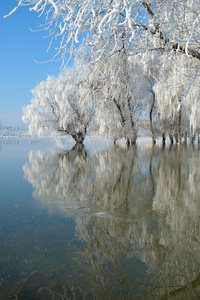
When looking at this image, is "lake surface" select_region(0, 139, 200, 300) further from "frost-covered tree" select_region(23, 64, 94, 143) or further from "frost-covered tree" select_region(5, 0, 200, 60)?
"frost-covered tree" select_region(23, 64, 94, 143)

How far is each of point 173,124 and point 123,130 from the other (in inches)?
282

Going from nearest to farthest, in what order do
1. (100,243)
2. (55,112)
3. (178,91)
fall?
(100,243) < (178,91) < (55,112)

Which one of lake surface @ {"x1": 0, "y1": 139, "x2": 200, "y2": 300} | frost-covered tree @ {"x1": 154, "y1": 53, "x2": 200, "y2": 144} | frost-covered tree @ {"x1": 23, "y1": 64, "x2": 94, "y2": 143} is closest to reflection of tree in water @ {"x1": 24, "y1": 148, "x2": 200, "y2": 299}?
lake surface @ {"x1": 0, "y1": 139, "x2": 200, "y2": 300}

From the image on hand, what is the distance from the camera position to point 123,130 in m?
16.7

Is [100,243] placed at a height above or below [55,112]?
below

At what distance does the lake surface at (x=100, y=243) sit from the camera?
1.84 meters

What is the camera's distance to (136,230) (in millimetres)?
2844

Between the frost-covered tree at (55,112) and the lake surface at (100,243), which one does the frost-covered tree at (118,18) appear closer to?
the lake surface at (100,243)

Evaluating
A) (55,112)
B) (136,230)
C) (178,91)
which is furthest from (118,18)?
(55,112)

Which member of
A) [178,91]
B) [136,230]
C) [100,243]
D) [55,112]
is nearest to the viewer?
[100,243]

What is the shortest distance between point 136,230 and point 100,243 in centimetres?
55

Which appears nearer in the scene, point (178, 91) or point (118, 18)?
point (118, 18)

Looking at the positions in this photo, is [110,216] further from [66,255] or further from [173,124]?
[173,124]

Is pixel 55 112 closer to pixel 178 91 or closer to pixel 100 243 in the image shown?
pixel 178 91
